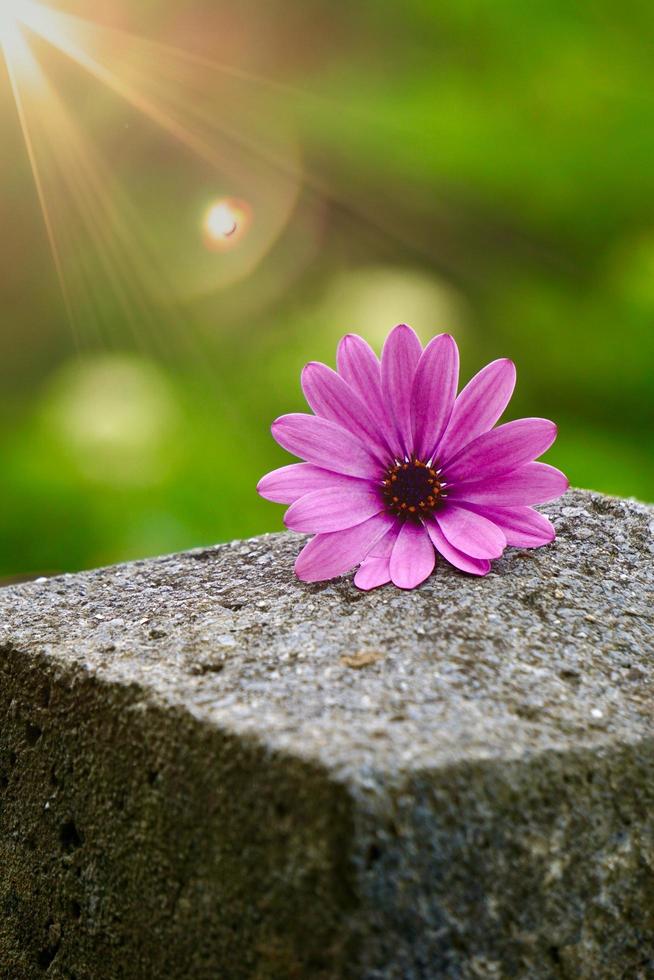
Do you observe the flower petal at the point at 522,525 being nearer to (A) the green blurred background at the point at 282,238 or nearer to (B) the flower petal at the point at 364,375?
(B) the flower petal at the point at 364,375

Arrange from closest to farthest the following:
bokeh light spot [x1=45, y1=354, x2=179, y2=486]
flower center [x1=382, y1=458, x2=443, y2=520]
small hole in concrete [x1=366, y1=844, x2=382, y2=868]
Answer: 1. small hole in concrete [x1=366, y1=844, x2=382, y2=868]
2. flower center [x1=382, y1=458, x2=443, y2=520]
3. bokeh light spot [x1=45, y1=354, x2=179, y2=486]

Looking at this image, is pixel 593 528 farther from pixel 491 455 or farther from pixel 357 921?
pixel 357 921

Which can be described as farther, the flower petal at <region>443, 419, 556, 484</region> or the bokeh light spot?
the bokeh light spot

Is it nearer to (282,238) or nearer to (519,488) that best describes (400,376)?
(519,488)

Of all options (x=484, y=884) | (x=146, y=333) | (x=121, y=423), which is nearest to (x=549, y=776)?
(x=484, y=884)

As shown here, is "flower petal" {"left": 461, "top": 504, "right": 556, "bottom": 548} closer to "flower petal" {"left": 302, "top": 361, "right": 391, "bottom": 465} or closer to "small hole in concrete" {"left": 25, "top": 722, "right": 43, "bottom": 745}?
"flower petal" {"left": 302, "top": 361, "right": 391, "bottom": 465}

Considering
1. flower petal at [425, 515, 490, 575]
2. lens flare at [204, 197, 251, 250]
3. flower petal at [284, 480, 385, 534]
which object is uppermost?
lens flare at [204, 197, 251, 250]

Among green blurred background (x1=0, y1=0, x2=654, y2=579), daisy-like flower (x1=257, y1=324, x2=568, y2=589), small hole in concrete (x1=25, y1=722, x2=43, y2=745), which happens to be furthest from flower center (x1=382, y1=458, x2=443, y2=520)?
green blurred background (x1=0, y1=0, x2=654, y2=579)
